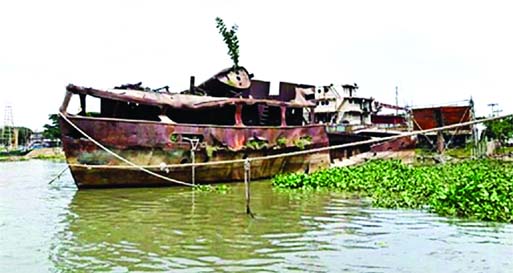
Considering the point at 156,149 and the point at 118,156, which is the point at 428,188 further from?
the point at 118,156

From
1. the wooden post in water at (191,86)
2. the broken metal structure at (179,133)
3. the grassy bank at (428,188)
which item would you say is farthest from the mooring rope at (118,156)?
the wooden post in water at (191,86)

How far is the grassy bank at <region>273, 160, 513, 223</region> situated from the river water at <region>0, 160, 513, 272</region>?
0.56 meters

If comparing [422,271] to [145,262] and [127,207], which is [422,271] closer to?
[145,262]

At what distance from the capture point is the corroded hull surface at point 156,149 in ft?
55.4

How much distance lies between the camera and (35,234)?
1005 centimetres

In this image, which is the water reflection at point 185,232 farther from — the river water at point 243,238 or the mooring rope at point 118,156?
the mooring rope at point 118,156

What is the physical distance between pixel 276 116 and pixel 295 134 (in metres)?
1.44

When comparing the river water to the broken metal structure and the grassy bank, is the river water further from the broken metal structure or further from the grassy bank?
the broken metal structure

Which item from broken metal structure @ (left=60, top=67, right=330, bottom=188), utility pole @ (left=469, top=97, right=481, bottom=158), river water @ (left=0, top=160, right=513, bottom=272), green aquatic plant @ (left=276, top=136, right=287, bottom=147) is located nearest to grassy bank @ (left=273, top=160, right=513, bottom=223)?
river water @ (left=0, top=160, right=513, bottom=272)

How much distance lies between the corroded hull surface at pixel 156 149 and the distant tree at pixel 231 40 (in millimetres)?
3326

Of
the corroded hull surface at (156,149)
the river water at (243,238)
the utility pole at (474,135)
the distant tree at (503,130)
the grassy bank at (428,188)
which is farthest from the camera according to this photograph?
the distant tree at (503,130)

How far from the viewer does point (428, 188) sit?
47.2 feet

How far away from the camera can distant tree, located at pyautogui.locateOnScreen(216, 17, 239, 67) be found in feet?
72.4

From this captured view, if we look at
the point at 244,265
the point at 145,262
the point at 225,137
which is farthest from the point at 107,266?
the point at 225,137
